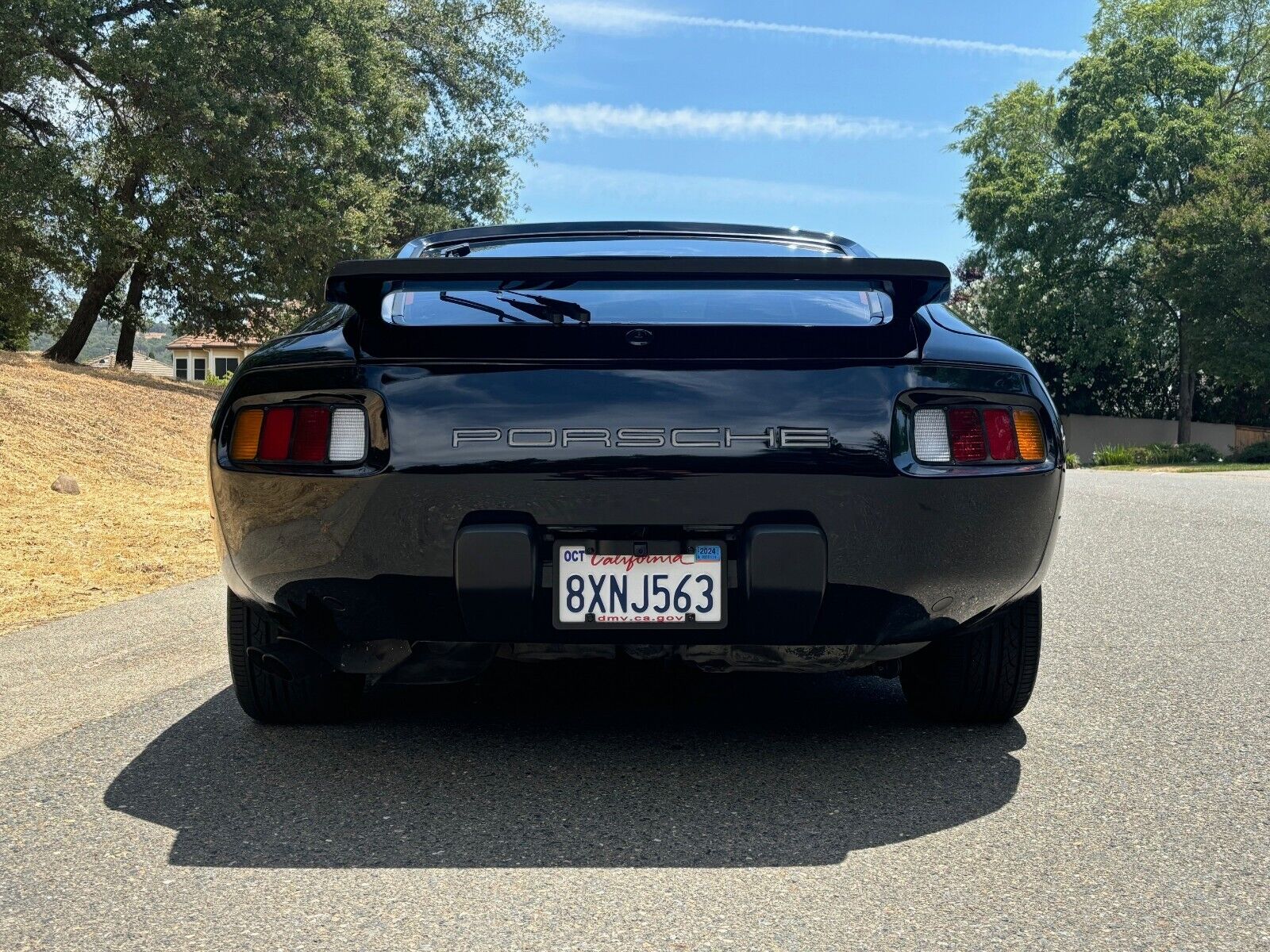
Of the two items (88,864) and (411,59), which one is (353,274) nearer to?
(88,864)

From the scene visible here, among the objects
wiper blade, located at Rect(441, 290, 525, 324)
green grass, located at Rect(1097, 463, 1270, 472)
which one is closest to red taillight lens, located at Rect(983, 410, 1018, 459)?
wiper blade, located at Rect(441, 290, 525, 324)

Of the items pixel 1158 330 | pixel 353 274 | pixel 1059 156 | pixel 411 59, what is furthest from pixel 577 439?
pixel 1059 156

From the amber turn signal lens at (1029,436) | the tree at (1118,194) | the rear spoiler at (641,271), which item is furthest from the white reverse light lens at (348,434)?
the tree at (1118,194)

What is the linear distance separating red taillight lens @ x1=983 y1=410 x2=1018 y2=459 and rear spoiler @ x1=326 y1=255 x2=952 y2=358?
0.25 metres

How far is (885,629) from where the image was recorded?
3.13 metres

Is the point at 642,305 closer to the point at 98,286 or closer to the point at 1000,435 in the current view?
the point at 1000,435

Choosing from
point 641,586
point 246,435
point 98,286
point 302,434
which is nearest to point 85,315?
point 98,286

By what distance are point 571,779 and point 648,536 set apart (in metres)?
0.71

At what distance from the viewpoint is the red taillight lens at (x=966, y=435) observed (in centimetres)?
306

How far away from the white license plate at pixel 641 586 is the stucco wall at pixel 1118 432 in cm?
4340

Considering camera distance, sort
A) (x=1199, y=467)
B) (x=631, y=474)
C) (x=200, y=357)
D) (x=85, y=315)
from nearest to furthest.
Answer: (x=631, y=474), (x=85, y=315), (x=1199, y=467), (x=200, y=357)

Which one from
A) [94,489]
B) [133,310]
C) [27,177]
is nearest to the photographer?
[94,489]

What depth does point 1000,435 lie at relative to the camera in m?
3.11

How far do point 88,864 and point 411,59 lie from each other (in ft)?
118
